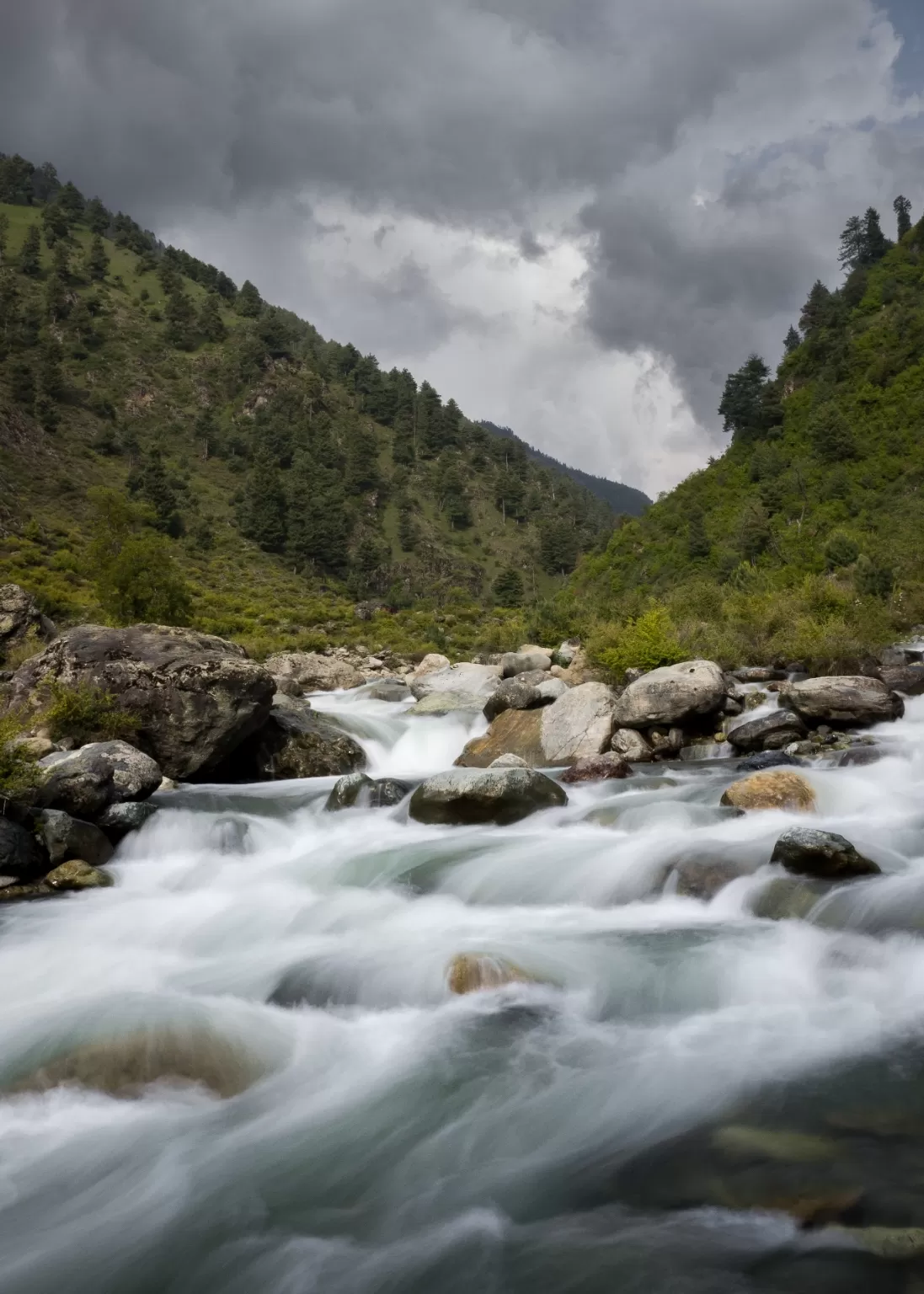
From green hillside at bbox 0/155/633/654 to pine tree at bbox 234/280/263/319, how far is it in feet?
1.36

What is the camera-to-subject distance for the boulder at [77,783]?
12.8 metres

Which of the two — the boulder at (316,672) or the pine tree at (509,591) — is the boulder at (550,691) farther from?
the pine tree at (509,591)

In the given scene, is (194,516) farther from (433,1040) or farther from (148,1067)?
(433,1040)

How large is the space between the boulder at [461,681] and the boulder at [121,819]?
14330mm

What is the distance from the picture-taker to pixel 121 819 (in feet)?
43.8

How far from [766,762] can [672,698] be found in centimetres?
325

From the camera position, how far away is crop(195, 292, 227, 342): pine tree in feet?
408

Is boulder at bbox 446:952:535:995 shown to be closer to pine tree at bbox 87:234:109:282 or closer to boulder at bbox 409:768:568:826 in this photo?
boulder at bbox 409:768:568:826

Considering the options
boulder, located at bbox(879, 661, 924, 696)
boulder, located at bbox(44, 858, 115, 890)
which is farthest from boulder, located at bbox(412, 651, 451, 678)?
boulder, located at bbox(44, 858, 115, 890)

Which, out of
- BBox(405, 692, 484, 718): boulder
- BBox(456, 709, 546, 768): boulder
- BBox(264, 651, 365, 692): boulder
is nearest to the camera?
BBox(456, 709, 546, 768): boulder

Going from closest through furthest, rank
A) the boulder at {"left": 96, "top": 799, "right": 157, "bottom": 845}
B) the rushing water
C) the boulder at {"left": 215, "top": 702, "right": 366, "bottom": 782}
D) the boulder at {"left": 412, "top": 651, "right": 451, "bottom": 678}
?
the rushing water
the boulder at {"left": 96, "top": 799, "right": 157, "bottom": 845}
the boulder at {"left": 215, "top": 702, "right": 366, "bottom": 782}
the boulder at {"left": 412, "top": 651, "right": 451, "bottom": 678}

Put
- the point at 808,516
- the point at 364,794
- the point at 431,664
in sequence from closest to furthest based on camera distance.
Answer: the point at 364,794, the point at 431,664, the point at 808,516

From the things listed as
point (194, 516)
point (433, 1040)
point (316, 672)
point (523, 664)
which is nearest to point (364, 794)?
point (433, 1040)

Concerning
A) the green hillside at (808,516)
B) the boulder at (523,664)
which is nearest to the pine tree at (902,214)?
the green hillside at (808,516)
